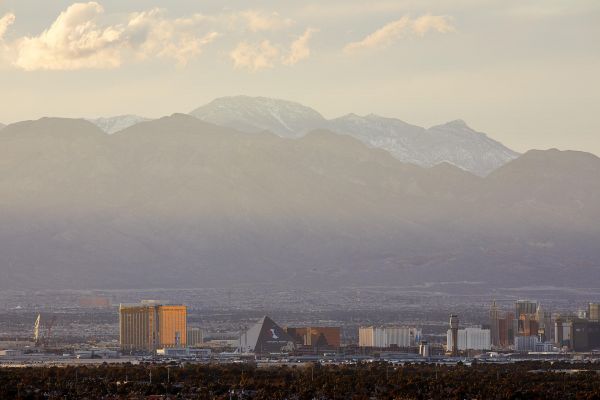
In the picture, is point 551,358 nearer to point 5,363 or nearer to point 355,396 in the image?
point 5,363

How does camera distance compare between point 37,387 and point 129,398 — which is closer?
point 129,398

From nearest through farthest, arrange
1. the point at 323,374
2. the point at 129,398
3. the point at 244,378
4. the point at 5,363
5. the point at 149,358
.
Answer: the point at 129,398 < the point at 244,378 < the point at 323,374 < the point at 5,363 < the point at 149,358

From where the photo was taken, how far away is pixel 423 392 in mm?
116812

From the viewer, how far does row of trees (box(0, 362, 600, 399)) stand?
370ft

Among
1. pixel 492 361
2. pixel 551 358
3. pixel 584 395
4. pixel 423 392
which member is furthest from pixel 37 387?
pixel 551 358

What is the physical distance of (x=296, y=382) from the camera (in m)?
128

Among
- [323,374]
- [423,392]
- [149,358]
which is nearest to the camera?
[423,392]

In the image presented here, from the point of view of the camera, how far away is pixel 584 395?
110 m

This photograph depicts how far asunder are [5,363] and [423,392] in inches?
2583

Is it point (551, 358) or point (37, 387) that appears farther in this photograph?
point (551, 358)

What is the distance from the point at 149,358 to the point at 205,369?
40064 millimetres

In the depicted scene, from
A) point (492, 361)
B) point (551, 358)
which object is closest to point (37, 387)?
point (492, 361)

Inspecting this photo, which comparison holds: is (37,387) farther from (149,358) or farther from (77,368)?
(149,358)

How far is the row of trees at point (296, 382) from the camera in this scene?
11281 centimetres
